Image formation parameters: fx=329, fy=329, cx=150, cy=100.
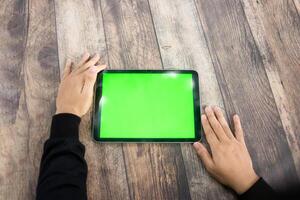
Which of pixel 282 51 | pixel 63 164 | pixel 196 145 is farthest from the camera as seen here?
pixel 282 51

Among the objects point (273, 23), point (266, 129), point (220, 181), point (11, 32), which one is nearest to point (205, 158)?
point (220, 181)

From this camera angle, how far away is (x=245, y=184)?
0.69 m

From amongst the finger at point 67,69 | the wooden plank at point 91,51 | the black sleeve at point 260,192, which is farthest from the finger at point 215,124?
the finger at point 67,69

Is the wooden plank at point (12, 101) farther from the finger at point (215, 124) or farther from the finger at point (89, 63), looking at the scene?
the finger at point (215, 124)

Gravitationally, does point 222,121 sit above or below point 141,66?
below

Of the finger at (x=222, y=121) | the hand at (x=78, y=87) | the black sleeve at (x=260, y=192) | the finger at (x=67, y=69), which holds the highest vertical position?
the finger at (x=67, y=69)

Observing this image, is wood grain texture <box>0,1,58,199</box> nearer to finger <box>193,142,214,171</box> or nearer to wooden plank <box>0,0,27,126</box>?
wooden plank <box>0,0,27,126</box>

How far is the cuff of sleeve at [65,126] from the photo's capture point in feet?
2.30

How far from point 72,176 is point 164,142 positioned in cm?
22

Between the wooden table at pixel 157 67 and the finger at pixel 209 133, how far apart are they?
48mm

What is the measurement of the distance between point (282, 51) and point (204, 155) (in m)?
0.36

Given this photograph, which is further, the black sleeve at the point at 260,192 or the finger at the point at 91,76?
the finger at the point at 91,76

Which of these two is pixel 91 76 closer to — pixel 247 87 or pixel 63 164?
pixel 63 164

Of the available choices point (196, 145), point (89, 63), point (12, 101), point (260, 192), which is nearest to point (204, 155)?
point (196, 145)
